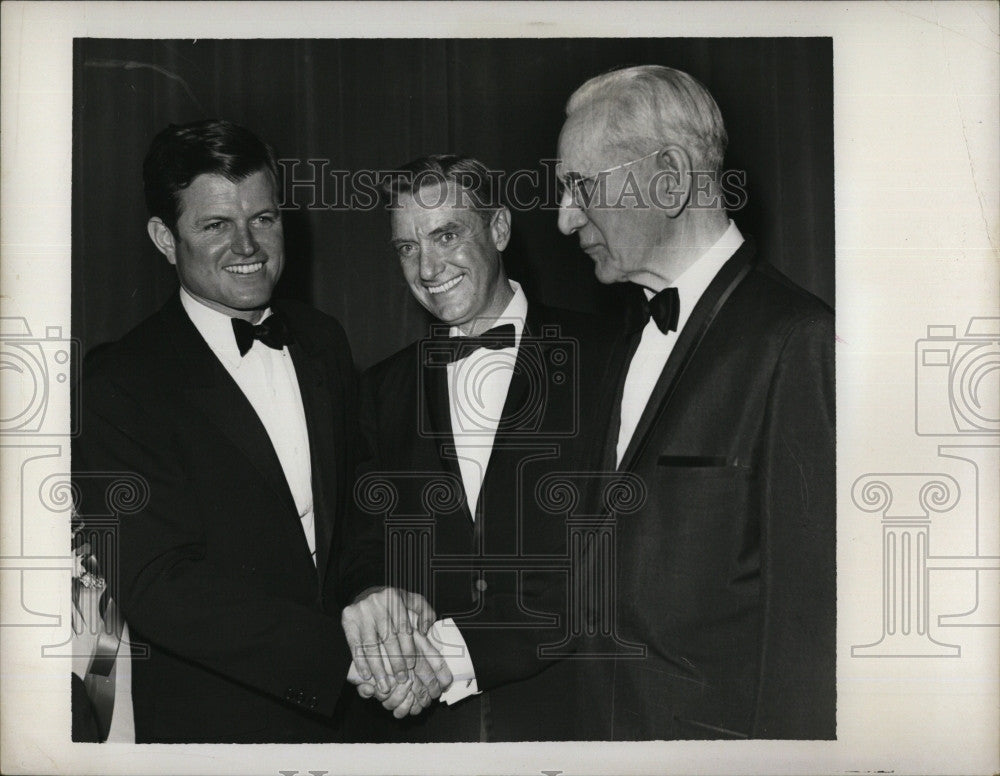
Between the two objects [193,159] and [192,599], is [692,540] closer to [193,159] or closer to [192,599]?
[192,599]

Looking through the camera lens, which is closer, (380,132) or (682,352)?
(682,352)

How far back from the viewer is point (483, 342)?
2.61 m

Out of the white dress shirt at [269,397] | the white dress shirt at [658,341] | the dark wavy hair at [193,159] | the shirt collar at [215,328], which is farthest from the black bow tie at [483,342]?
the dark wavy hair at [193,159]

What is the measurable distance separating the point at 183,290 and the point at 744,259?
1457mm

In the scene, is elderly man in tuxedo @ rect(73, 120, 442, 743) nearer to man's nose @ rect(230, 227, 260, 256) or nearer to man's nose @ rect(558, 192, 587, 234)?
man's nose @ rect(230, 227, 260, 256)

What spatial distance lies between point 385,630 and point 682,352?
3.42 feet

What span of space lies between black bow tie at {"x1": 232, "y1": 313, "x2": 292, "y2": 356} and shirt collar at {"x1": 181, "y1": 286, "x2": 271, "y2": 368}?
0.02 meters

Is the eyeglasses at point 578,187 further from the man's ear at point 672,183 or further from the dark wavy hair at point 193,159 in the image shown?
the dark wavy hair at point 193,159

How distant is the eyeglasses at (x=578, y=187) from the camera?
8.53ft

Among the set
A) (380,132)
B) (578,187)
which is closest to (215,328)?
(380,132)

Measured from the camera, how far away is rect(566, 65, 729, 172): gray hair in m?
2.58

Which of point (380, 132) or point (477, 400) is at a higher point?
point (380, 132)

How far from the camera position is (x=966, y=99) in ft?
8.87

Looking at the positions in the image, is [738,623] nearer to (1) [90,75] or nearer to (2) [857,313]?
(2) [857,313]
